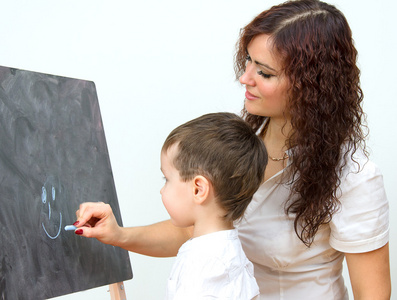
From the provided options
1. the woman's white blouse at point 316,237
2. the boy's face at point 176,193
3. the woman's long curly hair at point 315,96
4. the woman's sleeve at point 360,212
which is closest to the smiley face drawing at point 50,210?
the boy's face at point 176,193

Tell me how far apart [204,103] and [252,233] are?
4.15 feet

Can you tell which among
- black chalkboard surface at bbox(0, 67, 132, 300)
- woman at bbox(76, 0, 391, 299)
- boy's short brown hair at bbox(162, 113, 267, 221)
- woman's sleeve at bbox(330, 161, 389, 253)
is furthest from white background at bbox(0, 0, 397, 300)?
boy's short brown hair at bbox(162, 113, 267, 221)

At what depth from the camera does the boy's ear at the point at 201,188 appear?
4.52 feet

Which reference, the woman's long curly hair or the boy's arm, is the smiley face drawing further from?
the woman's long curly hair

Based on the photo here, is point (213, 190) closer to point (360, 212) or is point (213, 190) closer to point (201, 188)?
point (201, 188)

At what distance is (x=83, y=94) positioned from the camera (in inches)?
69.9

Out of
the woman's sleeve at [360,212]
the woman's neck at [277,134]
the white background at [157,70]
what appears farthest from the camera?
the white background at [157,70]

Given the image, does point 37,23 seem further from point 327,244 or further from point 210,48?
point 327,244

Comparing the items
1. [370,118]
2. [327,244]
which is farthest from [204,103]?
[327,244]

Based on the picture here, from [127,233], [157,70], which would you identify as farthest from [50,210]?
[157,70]

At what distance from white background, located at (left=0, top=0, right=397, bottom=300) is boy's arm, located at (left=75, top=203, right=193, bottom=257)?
1071 millimetres

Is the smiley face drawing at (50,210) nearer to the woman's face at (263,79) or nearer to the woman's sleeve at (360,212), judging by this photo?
the woman's face at (263,79)

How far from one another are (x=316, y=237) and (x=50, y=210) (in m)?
0.74

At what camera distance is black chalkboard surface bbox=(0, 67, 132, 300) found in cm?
148
